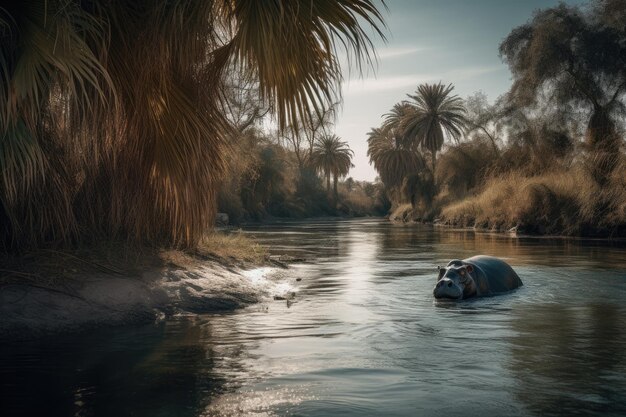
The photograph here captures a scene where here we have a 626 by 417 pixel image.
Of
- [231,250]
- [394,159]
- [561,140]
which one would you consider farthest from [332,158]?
[231,250]

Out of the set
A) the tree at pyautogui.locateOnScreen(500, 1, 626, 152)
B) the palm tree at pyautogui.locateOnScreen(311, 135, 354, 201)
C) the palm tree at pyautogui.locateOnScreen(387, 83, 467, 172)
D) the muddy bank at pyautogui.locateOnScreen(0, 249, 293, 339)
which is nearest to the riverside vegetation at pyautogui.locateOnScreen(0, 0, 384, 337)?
the muddy bank at pyautogui.locateOnScreen(0, 249, 293, 339)

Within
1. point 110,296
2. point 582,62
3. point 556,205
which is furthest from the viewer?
point 582,62

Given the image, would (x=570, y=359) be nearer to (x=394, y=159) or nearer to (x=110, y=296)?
(x=110, y=296)

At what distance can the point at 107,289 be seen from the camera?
342 inches

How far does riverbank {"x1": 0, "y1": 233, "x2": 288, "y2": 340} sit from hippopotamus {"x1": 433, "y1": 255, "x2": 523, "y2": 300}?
270cm

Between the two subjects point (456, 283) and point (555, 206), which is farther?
point (555, 206)

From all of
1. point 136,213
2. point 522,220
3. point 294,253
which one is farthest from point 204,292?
point 522,220

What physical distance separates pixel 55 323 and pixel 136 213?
2.50m

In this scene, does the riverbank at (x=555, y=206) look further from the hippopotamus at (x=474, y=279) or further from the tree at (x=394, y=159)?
the tree at (x=394, y=159)

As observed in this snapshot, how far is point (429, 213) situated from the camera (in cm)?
5594

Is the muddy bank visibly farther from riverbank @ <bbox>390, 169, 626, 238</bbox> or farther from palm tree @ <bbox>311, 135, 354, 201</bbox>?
palm tree @ <bbox>311, 135, 354, 201</bbox>

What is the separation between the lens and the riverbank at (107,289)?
25.8ft

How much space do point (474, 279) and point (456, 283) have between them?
2.41 feet

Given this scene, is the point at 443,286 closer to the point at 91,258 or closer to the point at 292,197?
the point at 91,258
